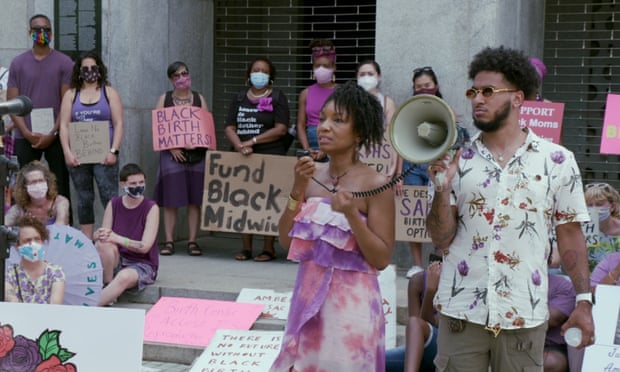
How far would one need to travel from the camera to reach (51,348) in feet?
16.8

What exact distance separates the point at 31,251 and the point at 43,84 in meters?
3.37

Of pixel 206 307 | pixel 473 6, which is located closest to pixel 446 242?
pixel 206 307

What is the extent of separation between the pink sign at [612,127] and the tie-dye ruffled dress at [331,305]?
4.36 meters

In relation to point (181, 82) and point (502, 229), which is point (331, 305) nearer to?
point (502, 229)

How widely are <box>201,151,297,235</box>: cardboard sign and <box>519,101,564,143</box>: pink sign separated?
8.05 feet

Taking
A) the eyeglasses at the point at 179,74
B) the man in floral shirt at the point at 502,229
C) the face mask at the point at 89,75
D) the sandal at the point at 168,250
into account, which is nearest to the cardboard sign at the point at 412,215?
the sandal at the point at 168,250

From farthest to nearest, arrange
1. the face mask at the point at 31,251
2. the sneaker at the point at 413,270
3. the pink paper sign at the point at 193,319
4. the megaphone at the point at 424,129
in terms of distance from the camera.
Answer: the sneaker at the point at 413,270 < the pink paper sign at the point at 193,319 < the face mask at the point at 31,251 < the megaphone at the point at 424,129

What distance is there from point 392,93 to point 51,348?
4.72m

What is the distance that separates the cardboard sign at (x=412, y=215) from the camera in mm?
8500

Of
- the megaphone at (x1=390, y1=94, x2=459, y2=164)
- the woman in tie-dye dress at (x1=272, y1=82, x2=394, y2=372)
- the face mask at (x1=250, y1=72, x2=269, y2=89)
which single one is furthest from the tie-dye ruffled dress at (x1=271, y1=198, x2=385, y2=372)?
the face mask at (x1=250, y1=72, x2=269, y2=89)

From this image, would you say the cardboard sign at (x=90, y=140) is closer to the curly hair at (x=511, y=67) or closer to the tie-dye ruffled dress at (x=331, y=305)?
the tie-dye ruffled dress at (x=331, y=305)

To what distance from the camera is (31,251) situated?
21.5 feet

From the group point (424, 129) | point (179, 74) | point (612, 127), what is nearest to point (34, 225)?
point (179, 74)

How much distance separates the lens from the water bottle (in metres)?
3.86
